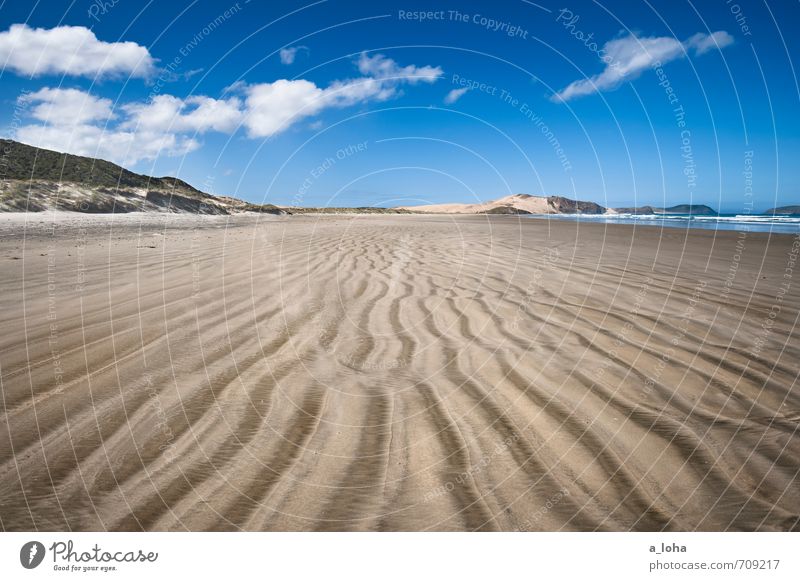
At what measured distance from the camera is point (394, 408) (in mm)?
3090

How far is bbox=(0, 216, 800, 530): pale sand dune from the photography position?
2119 millimetres

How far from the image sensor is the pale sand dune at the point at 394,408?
2.12 metres

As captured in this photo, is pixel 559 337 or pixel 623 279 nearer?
pixel 559 337

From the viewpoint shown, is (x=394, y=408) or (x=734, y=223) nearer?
(x=394, y=408)

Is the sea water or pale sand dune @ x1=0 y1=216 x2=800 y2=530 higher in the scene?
the sea water

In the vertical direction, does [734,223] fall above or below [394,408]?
above

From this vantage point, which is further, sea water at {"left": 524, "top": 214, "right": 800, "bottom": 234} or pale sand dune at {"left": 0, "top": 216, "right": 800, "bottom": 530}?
sea water at {"left": 524, "top": 214, "right": 800, "bottom": 234}

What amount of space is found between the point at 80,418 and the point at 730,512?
3870mm

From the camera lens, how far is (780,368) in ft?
12.6

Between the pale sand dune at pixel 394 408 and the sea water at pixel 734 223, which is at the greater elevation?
the sea water at pixel 734 223

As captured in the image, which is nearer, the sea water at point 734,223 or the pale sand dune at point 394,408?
the pale sand dune at point 394,408
